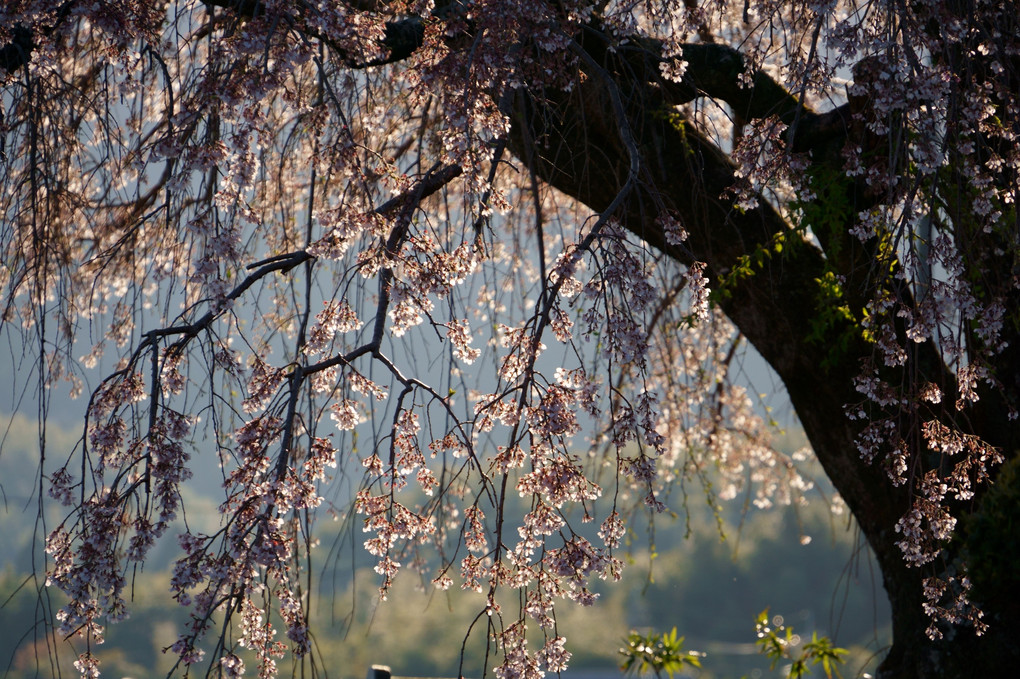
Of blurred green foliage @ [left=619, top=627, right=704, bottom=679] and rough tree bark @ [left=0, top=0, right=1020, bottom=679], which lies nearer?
rough tree bark @ [left=0, top=0, right=1020, bottom=679]

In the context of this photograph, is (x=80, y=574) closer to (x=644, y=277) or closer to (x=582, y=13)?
(x=644, y=277)

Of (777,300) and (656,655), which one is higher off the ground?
(777,300)

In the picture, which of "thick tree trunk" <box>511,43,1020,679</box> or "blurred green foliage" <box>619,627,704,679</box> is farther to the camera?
"blurred green foliage" <box>619,627,704,679</box>

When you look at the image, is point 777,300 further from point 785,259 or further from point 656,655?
point 656,655

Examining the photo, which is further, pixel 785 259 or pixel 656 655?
pixel 656 655

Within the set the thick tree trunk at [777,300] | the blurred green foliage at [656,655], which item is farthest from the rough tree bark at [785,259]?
the blurred green foliage at [656,655]

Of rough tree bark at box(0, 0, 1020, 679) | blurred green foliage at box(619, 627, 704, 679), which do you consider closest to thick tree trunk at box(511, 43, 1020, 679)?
rough tree bark at box(0, 0, 1020, 679)

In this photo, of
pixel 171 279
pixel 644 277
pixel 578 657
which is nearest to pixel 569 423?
pixel 644 277

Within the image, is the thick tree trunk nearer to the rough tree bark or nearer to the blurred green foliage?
the rough tree bark

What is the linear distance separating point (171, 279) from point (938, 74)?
176cm

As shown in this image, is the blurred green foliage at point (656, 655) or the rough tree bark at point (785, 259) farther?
the blurred green foliage at point (656, 655)

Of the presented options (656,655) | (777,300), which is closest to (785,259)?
(777,300)

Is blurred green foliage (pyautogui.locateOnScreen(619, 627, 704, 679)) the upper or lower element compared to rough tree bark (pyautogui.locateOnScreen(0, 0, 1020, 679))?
lower

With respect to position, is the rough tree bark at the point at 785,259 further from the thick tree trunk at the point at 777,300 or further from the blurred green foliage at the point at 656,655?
the blurred green foliage at the point at 656,655
